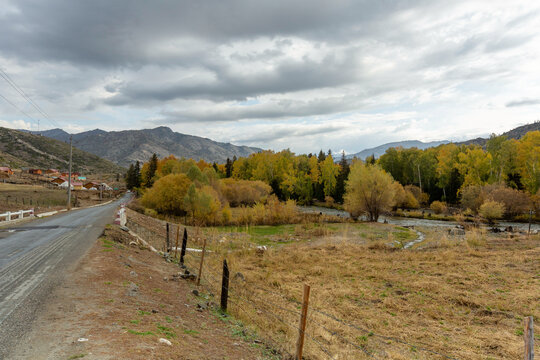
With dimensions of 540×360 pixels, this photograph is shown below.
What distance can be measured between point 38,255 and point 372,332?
1394 centimetres

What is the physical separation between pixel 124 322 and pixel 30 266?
22.6ft

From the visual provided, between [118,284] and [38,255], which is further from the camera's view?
[38,255]

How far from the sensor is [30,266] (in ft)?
38.5

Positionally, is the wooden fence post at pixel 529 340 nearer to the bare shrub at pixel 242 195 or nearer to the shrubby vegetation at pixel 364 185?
the shrubby vegetation at pixel 364 185

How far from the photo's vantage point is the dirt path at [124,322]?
235 inches

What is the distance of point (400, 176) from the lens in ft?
301

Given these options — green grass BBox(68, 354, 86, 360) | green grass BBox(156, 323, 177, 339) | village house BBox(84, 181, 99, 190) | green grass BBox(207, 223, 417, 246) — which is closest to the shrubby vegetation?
green grass BBox(207, 223, 417, 246)

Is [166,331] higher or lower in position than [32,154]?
lower

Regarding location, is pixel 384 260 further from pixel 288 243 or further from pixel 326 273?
pixel 288 243

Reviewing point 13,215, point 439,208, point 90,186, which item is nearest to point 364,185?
point 439,208

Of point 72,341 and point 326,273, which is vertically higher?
point 72,341

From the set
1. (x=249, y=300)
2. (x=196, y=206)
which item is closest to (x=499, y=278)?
(x=249, y=300)

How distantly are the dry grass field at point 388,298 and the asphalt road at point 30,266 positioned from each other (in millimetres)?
5804

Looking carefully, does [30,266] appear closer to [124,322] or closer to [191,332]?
[124,322]
